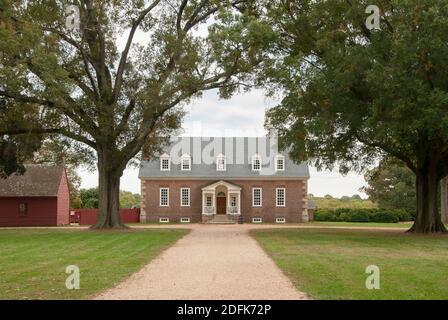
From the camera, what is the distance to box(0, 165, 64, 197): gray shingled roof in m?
53.8

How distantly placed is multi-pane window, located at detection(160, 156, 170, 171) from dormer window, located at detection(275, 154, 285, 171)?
35.4ft

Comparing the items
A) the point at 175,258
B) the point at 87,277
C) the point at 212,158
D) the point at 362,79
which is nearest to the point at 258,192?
the point at 212,158

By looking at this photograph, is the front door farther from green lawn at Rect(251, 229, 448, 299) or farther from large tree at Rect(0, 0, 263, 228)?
green lawn at Rect(251, 229, 448, 299)

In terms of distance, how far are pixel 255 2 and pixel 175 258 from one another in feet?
70.2

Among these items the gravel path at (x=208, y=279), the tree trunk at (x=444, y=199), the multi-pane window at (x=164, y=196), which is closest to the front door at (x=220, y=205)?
the multi-pane window at (x=164, y=196)

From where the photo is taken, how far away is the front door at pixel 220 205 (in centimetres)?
5838

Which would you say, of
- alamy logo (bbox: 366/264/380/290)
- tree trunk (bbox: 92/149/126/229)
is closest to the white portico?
tree trunk (bbox: 92/149/126/229)

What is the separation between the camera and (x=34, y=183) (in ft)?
181

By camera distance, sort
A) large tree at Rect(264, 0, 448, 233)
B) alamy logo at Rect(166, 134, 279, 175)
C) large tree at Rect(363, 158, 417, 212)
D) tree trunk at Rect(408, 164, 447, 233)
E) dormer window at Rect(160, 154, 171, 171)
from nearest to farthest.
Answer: large tree at Rect(264, 0, 448, 233), tree trunk at Rect(408, 164, 447, 233), dormer window at Rect(160, 154, 171, 171), alamy logo at Rect(166, 134, 279, 175), large tree at Rect(363, 158, 417, 212)

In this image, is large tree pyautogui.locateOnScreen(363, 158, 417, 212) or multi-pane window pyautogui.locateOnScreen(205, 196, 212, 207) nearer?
multi-pane window pyautogui.locateOnScreen(205, 196, 212, 207)

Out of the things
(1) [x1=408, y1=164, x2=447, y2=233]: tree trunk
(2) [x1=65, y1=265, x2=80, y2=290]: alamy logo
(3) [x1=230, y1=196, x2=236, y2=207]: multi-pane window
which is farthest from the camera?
(3) [x1=230, y1=196, x2=236, y2=207]: multi-pane window

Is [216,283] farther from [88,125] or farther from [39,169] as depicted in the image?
[39,169]

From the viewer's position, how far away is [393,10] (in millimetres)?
28656

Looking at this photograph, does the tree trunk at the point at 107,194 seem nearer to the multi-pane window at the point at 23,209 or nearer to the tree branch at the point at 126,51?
the tree branch at the point at 126,51
